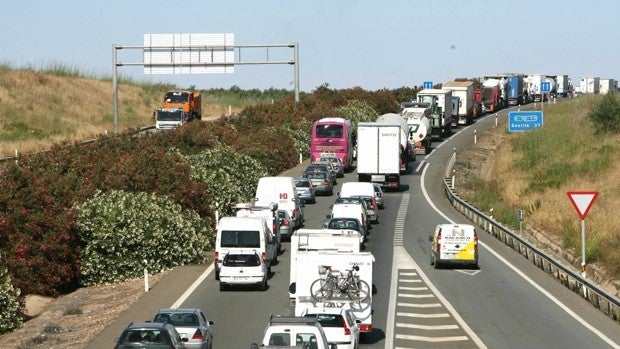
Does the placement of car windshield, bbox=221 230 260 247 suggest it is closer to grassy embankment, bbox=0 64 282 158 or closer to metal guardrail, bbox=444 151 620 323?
metal guardrail, bbox=444 151 620 323

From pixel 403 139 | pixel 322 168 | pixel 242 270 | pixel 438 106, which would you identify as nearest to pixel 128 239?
pixel 242 270

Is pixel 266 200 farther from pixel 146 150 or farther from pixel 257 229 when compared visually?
pixel 257 229

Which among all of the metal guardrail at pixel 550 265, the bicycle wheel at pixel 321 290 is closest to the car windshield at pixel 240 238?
the metal guardrail at pixel 550 265

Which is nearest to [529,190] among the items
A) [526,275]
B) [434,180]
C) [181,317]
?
[434,180]

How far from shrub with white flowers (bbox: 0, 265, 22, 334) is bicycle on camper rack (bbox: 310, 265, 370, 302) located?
1125cm

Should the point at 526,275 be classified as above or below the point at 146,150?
below

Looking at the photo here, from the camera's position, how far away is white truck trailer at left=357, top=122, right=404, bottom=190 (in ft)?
245

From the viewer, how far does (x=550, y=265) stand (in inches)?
1864

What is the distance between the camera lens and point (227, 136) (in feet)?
275

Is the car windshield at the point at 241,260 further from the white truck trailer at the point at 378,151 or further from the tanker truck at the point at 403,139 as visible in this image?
the tanker truck at the point at 403,139

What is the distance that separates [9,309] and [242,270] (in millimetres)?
7668

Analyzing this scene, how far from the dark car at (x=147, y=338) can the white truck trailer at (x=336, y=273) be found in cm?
651

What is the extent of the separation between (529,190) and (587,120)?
4161 cm

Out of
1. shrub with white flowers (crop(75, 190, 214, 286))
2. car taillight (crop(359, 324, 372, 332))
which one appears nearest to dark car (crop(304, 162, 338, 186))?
shrub with white flowers (crop(75, 190, 214, 286))
